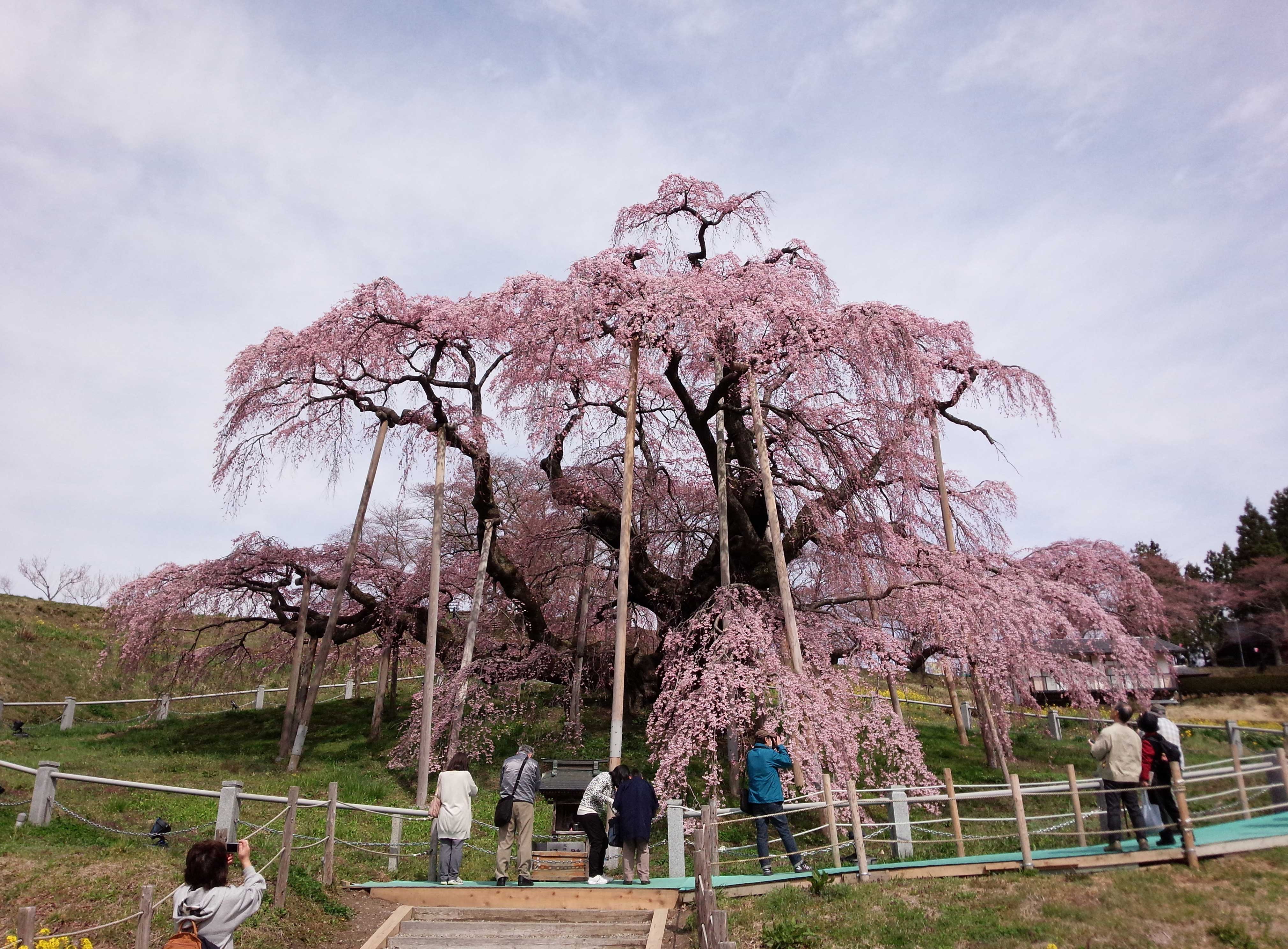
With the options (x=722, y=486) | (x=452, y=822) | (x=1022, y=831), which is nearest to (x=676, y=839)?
(x=452, y=822)

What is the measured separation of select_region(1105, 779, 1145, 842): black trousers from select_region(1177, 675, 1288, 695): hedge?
35.0 m

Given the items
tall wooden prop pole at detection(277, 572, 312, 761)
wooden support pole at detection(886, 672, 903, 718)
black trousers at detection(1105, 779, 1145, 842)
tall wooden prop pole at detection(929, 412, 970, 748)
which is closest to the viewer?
black trousers at detection(1105, 779, 1145, 842)

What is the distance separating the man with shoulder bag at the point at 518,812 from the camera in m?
10.3

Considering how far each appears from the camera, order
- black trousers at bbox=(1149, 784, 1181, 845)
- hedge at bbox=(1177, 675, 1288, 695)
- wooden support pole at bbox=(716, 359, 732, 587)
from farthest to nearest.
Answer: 1. hedge at bbox=(1177, 675, 1288, 695)
2. wooden support pole at bbox=(716, 359, 732, 587)
3. black trousers at bbox=(1149, 784, 1181, 845)

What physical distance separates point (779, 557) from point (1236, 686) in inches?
1427

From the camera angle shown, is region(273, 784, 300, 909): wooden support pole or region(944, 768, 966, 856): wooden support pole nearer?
region(273, 784, 300, 909): wooden support pole

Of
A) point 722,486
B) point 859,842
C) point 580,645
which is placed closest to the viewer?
point 859,842

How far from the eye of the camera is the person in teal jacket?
1051cm

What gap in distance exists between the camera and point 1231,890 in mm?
7789

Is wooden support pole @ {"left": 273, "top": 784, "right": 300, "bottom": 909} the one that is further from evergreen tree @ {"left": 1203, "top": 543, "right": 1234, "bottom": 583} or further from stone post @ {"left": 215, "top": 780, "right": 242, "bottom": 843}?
evergreen tree @ {"left": 1203, "top": 543, "right": 1234, "bottom": 583}

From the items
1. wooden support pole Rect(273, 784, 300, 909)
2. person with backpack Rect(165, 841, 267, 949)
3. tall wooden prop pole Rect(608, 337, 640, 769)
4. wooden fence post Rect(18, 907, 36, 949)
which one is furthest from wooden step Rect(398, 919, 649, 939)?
person with backpack Rect(165, 841, 267, 949)

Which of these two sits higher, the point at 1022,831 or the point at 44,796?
the point at 44,796

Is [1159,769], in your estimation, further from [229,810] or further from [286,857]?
[229,810]

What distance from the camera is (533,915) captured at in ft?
32.0
